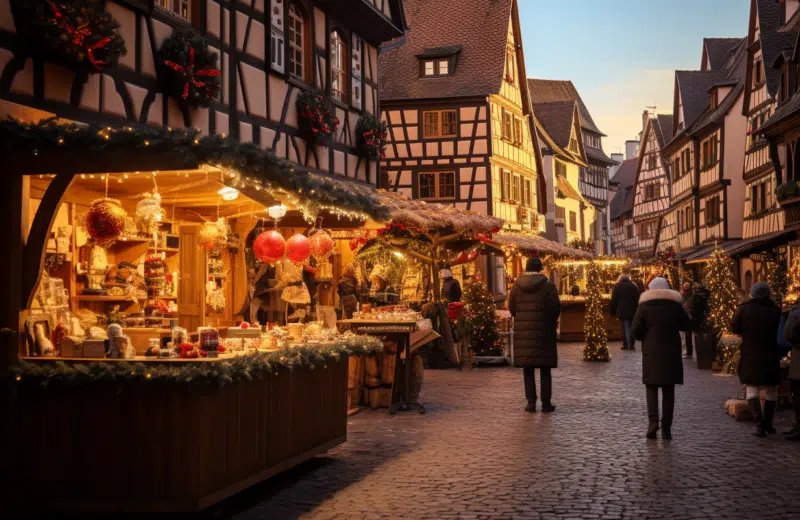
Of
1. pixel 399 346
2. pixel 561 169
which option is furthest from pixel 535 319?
pixel 561 169

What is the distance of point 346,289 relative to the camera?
69.6 feet

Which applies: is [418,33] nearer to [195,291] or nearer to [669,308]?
[195,291]

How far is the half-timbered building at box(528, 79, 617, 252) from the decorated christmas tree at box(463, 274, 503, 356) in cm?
4893

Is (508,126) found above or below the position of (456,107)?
below

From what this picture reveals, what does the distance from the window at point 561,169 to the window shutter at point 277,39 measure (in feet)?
147

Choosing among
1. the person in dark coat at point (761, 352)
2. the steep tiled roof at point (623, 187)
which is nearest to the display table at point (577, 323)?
the person in dark coat at point (761, 352)

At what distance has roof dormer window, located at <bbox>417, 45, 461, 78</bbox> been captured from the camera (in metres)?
43.5

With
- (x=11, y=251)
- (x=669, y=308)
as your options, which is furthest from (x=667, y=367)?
(x=11, y=251)

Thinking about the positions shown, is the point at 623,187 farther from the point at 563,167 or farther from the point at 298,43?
the point at 298,43

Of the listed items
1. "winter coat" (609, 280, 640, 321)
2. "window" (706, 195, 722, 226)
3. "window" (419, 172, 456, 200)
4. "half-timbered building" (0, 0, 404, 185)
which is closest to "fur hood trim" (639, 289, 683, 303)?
"half-timbered building" (0, 0, 404, 185)

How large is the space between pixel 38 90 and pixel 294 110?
7942 millimetres

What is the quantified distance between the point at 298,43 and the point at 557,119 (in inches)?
1900

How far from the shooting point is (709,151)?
47438 millimetres

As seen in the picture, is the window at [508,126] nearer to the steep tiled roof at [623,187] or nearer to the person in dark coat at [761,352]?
the person in dark coat at [761,352]
